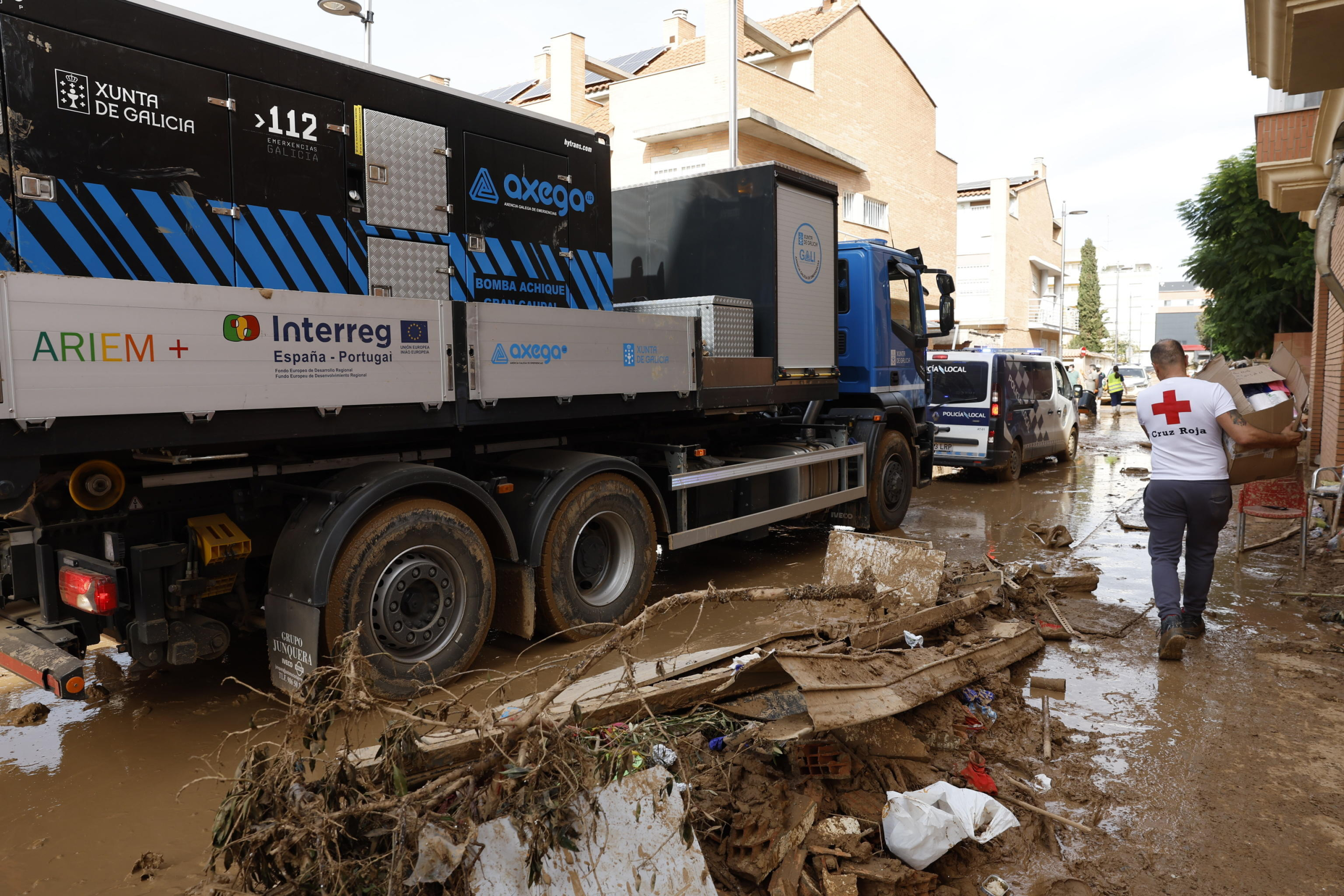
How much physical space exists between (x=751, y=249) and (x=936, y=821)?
5353mm

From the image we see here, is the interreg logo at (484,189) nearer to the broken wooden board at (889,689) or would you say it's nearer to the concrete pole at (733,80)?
the broken wooden board at (889,689)

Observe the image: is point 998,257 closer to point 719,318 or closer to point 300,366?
point 719,318

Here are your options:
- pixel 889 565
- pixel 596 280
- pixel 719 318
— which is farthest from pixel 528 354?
pixel 889 565

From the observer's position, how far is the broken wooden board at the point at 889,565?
18.5 ft

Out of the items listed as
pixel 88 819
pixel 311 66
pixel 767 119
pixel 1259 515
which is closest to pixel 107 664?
pixel 88 819

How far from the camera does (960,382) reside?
43.1 ft

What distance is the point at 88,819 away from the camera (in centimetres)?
356

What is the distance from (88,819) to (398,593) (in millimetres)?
1610

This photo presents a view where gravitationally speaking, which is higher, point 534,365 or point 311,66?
point 311,66

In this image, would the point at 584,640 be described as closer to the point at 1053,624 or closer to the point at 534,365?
the point at 534,365

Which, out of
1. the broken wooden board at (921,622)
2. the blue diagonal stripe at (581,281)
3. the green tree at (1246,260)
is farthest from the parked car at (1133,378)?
the blue diagonal stripe at (581,281)

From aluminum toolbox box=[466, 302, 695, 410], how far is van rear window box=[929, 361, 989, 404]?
749cm

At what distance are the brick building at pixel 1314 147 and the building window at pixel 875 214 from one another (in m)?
11.6

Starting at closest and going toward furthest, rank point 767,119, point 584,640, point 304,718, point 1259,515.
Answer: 1. point 304,718
2. point 584,640
3. point 1259,515
4. point 767,119
